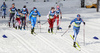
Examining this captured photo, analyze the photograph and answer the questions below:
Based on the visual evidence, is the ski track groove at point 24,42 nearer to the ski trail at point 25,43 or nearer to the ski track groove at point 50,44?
the ski trail at point 25,43

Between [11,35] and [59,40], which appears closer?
[59,40]

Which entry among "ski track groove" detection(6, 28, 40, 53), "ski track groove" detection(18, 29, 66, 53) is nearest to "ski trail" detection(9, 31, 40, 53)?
"ski track groove" detection(6, 28, 40, 53)

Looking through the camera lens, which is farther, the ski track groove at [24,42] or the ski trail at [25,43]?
the ski track groove at [24,42]

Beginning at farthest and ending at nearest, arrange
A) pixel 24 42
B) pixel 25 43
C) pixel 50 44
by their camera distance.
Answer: pixel 24 42 < pixel 25 43 < pixel 50 44

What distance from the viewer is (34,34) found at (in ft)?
64.2

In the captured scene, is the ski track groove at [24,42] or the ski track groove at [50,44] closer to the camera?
the ski track groove at [50,44]

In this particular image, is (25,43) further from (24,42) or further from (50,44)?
(50,44)

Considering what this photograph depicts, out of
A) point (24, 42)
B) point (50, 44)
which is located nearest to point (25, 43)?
point (24, 42)

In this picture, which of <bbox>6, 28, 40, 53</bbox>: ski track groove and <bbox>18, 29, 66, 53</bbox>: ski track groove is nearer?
<bbox>18, 29, 66, 53</bbox>: ski track groove

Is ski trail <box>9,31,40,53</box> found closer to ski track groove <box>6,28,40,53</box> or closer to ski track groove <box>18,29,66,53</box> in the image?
ski track groove <box>6,28,40,53</box>

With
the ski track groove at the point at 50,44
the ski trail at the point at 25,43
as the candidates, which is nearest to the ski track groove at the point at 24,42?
the ski trail at the point at 25,43

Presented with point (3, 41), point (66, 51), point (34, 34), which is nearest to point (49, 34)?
point (34, 34)

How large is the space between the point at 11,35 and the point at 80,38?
4558 millimetres

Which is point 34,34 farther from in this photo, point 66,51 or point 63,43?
point 66,51
